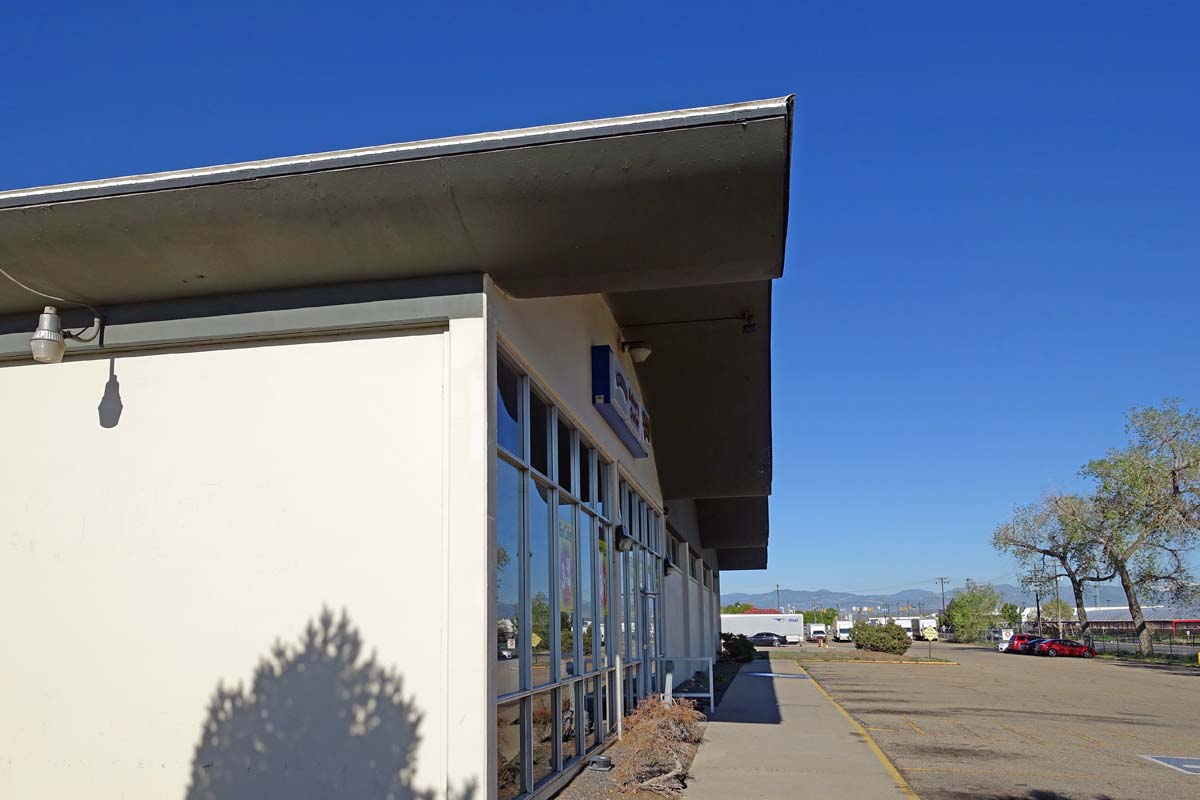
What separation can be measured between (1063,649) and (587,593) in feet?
166

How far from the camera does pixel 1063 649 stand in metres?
54.0

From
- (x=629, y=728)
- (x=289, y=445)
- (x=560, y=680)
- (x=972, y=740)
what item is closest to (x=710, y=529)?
(x=972, y=740)

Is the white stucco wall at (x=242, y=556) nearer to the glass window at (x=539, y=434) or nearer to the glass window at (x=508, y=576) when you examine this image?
the glass window at (x=508, y=576)

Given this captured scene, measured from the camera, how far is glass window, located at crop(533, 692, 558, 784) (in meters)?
8.86

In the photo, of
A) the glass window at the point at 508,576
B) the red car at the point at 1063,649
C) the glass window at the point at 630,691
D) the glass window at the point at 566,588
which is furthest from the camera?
→ the red car at the point at 1063,649

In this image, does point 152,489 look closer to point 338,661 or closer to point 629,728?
point 338,661

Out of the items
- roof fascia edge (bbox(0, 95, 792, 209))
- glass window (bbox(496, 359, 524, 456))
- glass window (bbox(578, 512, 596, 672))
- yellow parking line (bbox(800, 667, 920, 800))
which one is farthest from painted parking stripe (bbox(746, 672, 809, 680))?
roof fascia edge (bbox(0, 95, 792, 209))

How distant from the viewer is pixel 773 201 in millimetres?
6504

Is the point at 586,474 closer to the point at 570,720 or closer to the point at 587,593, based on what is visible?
the point at 587,593

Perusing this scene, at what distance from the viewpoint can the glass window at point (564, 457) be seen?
10477mm

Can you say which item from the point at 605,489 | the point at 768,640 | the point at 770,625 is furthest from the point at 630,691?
the point at 770,625

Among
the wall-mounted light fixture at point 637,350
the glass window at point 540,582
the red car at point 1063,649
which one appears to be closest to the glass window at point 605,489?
the wall-mounted light fixture at point 637,350

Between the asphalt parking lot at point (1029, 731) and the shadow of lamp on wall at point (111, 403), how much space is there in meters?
7.99

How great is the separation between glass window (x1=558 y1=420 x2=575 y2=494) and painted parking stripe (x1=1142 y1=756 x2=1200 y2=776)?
782 centimetres
